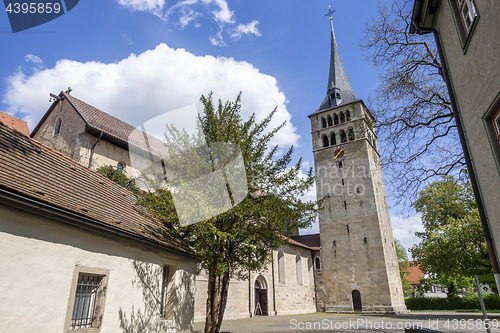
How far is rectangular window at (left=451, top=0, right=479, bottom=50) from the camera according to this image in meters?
5.80

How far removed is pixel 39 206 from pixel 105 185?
4.20 meters

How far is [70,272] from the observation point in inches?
262

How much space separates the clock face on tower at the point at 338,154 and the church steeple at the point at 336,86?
6.23 meters

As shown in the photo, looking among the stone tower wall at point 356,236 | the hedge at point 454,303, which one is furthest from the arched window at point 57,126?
the hedge at point 454,303

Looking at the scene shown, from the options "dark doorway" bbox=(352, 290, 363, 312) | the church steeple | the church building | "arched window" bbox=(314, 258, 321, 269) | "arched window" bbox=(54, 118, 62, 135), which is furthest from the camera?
the church steeple

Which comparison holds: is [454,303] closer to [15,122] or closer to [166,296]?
[166,296]

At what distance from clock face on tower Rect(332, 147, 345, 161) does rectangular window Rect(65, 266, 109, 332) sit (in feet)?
103

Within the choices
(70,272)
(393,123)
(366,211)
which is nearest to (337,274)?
(366,211)

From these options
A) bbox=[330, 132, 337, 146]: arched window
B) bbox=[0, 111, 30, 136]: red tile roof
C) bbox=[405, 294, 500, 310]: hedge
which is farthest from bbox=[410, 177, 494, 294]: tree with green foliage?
bbox=[0, 111, 30, 136]: red tile roof

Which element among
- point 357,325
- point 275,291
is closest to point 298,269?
point 275,291

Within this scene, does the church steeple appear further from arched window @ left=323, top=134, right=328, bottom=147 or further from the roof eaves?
the roof eaves

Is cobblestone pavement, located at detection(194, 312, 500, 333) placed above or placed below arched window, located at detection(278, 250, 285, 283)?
below

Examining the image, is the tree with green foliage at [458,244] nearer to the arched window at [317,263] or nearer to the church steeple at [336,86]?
the arched window at [317,263]

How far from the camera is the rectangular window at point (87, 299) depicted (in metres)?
6.70
